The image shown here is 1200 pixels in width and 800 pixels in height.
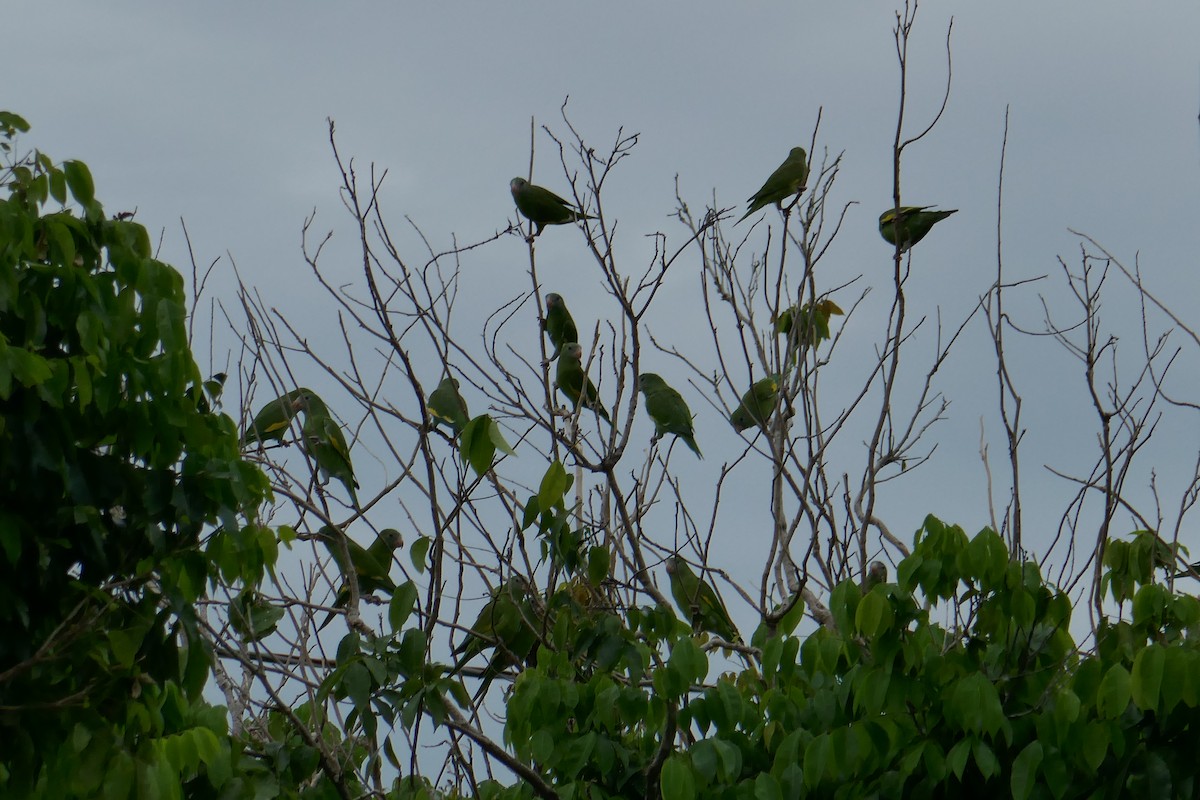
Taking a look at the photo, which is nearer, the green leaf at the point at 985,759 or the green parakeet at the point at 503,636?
the green leaf at the point at 985,759

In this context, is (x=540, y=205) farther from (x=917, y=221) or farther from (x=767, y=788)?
(x=767, y=788)

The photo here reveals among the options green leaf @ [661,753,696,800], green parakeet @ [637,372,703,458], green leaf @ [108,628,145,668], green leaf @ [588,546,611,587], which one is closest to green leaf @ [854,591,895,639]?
green leaf @ [661,753,696,800]

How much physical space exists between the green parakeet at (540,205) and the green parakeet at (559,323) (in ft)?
1.16

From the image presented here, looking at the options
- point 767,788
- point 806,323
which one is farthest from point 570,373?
point 767,788

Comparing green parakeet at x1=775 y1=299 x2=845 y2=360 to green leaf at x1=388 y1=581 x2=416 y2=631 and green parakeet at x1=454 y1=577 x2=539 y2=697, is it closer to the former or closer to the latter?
green parakeet at x1=454 y1=577 x2=539 y2=697

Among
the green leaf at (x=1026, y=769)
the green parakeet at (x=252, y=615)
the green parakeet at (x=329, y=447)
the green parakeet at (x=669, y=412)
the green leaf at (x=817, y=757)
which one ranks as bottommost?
the green leaf at (x=1026, y=769)

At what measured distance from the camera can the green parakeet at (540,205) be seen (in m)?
5.66

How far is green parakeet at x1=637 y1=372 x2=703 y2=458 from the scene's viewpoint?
18.4 ft

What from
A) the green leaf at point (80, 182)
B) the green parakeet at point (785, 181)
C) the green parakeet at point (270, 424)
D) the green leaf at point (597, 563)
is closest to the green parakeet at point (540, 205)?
the green parakeet at point (785, 181)

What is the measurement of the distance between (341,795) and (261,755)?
0.27 meters

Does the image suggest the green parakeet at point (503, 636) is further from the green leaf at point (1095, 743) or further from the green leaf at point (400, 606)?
the green leaf at point (1095, 743)

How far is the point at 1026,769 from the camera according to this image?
248cm

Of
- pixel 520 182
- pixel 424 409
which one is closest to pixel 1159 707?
pixel 424 409

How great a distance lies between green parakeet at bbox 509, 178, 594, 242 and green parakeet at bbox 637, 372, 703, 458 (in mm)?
905
